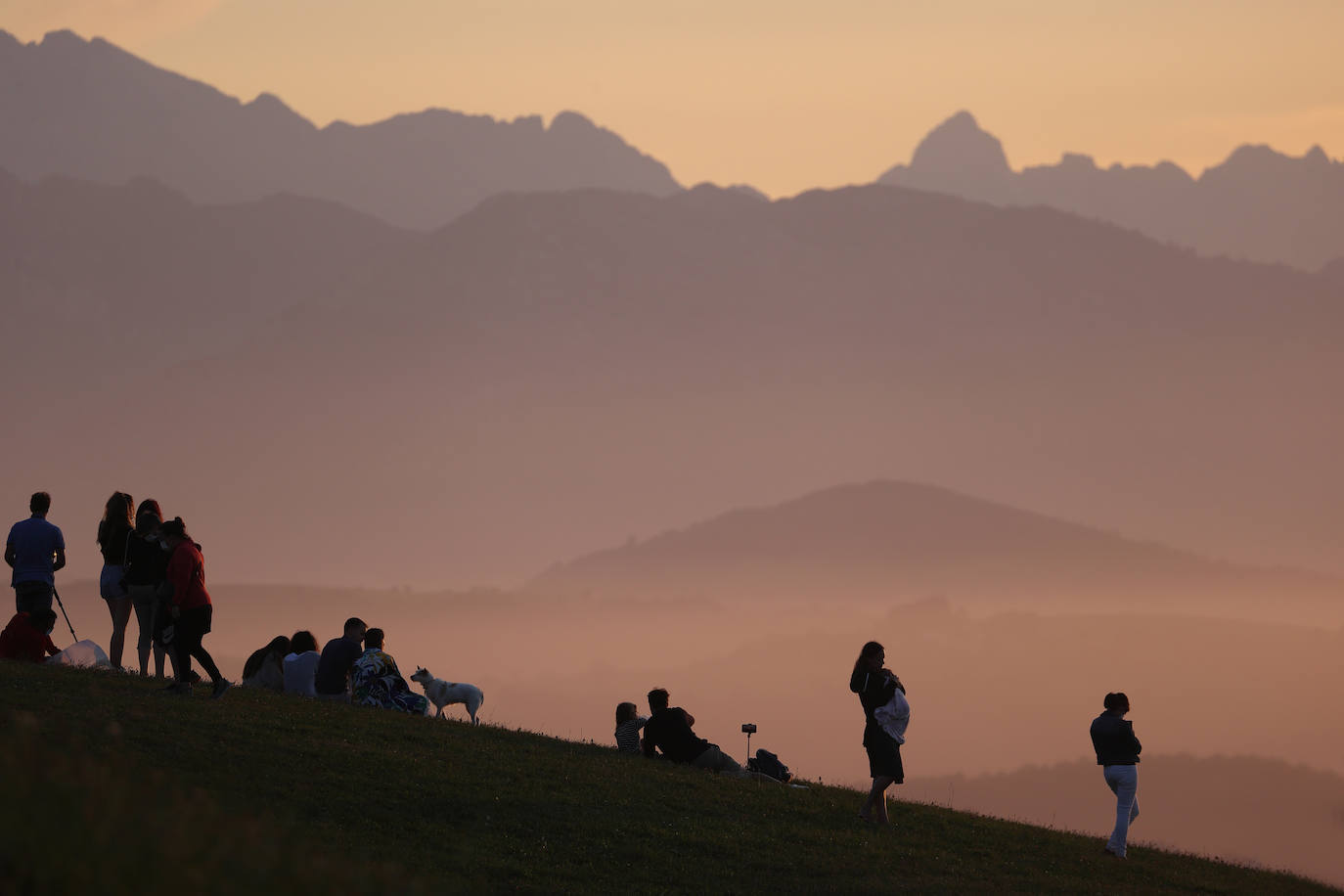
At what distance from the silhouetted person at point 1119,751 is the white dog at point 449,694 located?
9943 millimetres

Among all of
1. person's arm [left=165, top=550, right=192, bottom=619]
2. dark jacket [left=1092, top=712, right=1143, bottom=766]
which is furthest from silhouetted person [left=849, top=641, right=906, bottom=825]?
person's arm [left=165, top=550, right=192, bottom=619]

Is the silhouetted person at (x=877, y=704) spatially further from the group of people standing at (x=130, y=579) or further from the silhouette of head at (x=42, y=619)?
the silhouette of head at (x=42, y=619)

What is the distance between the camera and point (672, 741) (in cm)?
2075

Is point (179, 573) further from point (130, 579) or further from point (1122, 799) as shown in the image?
point (1122, 799)

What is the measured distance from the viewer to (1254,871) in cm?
2047

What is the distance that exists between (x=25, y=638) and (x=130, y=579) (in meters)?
2.40

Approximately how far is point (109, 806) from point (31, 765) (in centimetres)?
78

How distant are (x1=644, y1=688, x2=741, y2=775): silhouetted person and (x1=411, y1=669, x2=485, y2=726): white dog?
320cm

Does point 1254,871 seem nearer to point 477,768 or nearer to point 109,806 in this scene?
point 477,768

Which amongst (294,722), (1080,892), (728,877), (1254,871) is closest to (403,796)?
(294,722)

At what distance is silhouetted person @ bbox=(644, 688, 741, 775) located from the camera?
20.7 m

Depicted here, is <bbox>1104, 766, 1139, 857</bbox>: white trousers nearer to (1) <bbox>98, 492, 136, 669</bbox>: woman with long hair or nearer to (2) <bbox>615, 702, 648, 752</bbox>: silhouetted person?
(2) <bbox>615, 702, 648, 752</bbox>: silhouetted person

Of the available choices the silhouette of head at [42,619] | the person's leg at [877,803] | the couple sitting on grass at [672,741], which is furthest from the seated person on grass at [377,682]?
the person's leg at [877,803]

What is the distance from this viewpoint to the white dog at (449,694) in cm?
2231
